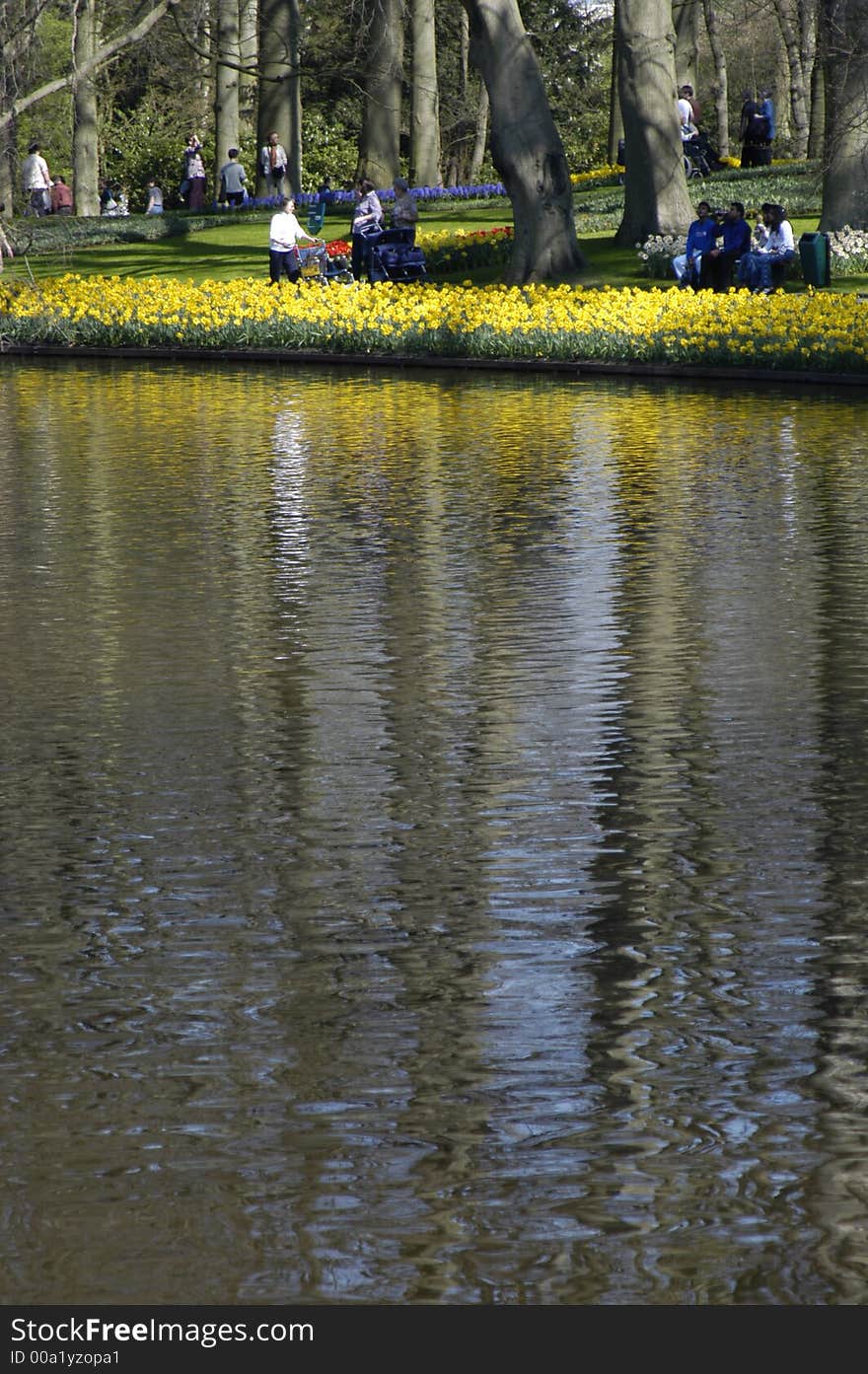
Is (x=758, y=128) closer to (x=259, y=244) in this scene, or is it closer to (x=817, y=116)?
(x=817, y=116)

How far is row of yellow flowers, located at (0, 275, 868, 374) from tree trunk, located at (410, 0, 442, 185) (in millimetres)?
17510

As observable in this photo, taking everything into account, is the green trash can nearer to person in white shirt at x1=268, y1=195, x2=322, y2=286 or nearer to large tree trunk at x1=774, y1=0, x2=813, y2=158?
person in white shirt at x1=268, y1=195, x2=322, y2=286

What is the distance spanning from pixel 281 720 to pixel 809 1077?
3.83 meters

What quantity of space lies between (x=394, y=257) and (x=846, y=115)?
22.9 ft

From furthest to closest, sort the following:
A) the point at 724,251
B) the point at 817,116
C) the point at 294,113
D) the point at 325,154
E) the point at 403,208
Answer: the point at 325,154 → the point at 294,113 → the point at 817,116 → the point at 403,208 → the point at 724,251

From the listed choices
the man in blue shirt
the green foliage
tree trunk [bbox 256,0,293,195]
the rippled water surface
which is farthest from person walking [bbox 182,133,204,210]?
the rippled water surface

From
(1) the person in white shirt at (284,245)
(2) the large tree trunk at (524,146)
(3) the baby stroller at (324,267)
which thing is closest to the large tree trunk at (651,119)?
(2) the large tree trunk at (524,146)

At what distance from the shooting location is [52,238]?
43.7m

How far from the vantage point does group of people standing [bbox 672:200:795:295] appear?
27156 mm

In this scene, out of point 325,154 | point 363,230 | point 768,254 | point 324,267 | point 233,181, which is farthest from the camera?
point 325,154

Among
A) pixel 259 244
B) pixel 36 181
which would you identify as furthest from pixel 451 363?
pixel 36 181

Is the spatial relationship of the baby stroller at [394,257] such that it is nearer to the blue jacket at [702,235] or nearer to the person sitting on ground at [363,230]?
the person sitting on ground at [363,230]

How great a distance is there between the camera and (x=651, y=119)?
30.9m
